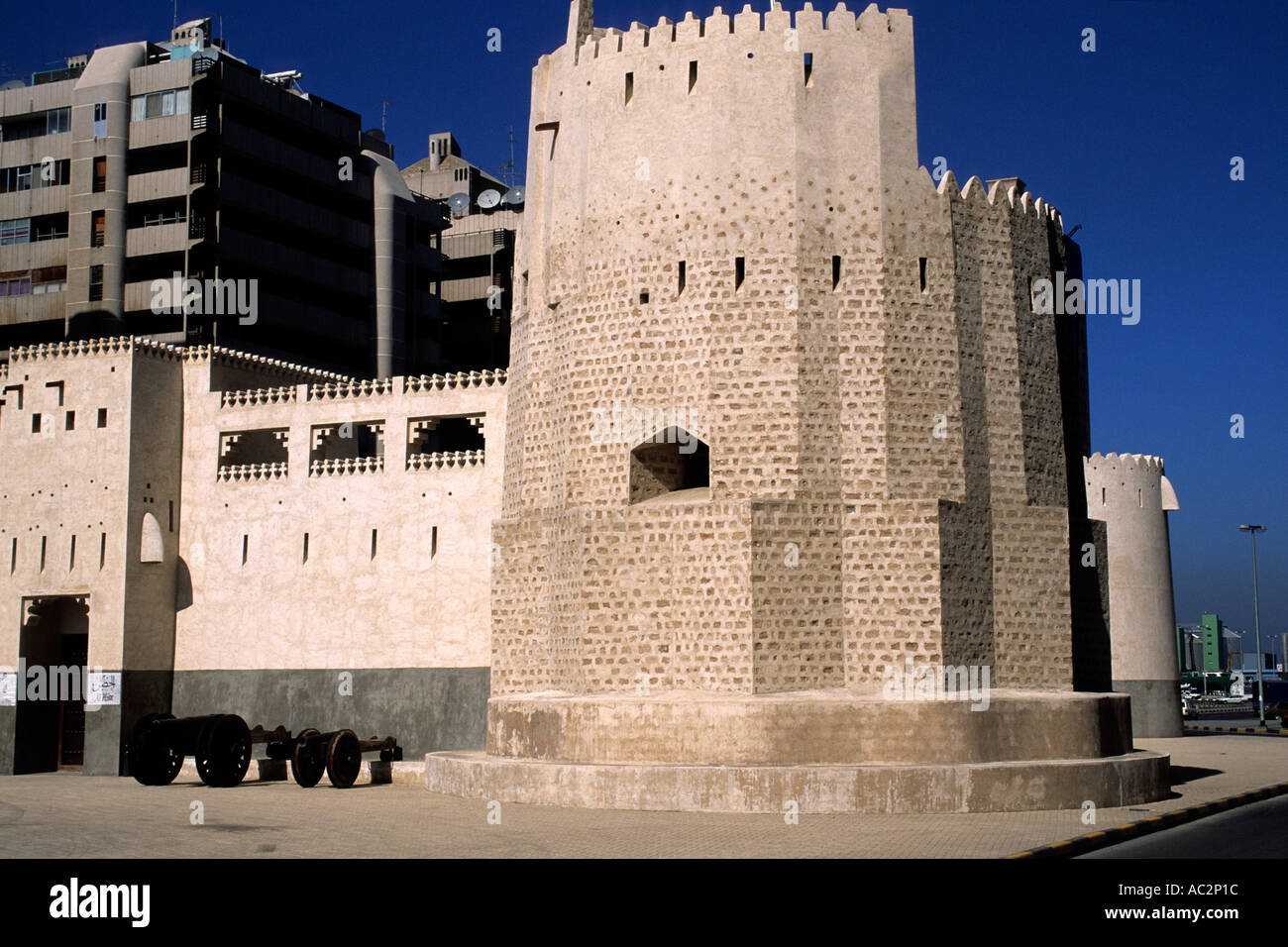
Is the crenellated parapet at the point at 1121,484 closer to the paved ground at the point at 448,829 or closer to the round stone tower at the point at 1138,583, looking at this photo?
the round stone tower at the point at 1138,583

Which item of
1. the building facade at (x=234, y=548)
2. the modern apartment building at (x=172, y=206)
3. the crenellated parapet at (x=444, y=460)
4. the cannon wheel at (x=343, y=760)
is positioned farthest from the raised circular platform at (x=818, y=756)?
the modern apartment building at (x=172, y=206)

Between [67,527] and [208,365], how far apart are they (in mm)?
3632

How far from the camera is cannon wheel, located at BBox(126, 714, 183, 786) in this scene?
19.7 meters

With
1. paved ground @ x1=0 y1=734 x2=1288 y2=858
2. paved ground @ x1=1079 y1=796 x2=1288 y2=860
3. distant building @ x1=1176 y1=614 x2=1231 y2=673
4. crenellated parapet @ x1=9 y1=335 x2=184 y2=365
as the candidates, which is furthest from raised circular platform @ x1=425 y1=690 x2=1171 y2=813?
distant building @ x1=1176 y1=614 x2=1231 y2=673

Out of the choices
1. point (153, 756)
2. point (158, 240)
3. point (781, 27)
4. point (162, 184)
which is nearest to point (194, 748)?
point (153, 756)

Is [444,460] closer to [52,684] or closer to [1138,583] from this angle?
[52,684]

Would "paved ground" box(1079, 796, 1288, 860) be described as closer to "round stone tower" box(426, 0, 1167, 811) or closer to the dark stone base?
"round stone tower" box(426, 0, 1167, 811)

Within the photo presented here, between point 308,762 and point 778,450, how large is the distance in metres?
7.46

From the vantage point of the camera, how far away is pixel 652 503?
57.7ft

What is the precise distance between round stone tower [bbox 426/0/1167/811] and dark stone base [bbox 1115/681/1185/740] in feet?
36.7

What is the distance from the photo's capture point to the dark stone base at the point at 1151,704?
2848 cm

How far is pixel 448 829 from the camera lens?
44.9 ft
